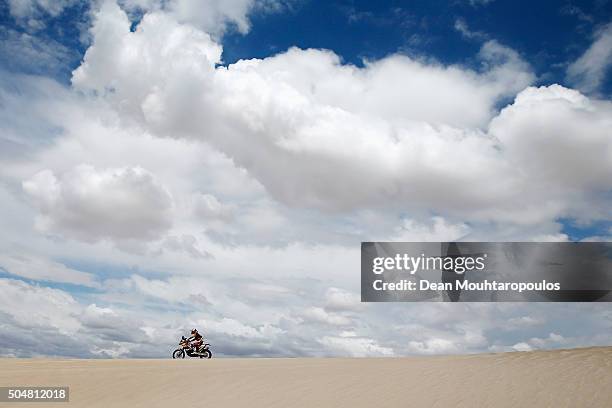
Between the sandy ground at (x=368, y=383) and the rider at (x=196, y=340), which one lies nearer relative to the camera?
the sandy ground at (x=368, y=383)

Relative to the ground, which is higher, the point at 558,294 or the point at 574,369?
the point at 558,294

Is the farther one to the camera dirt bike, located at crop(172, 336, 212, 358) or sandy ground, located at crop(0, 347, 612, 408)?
dirt bike, located at crop(172, 336, 212, 358)

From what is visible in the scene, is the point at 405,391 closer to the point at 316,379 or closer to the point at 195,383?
the point at 316,379

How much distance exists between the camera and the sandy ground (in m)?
13.7

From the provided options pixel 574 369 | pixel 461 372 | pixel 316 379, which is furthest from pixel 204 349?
pixel 574 369

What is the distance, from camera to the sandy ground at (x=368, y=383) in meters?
13.7

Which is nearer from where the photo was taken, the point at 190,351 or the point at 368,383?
the point at 368,383

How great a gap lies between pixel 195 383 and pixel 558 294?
19.9 metres

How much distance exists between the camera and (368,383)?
16.2 m

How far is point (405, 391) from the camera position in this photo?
1489 cm

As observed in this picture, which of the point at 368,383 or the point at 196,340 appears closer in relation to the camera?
the point at 368,383

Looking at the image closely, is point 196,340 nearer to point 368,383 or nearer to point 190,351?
point 190,351

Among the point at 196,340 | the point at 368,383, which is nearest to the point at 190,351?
the point at 196,340

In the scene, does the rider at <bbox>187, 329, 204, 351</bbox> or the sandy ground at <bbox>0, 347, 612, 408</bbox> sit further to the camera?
the rider at <bbox>187, 329, 204, 351</bbox>
